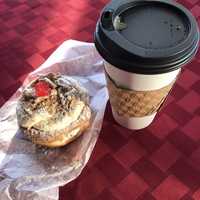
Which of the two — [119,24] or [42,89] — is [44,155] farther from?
[119,24]

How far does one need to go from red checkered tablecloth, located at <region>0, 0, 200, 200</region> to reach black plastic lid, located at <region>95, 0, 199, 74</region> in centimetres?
23

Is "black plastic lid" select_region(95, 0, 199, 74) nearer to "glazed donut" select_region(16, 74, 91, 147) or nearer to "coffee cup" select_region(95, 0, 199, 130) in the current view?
"coffee cup" select_region(95, 0, 199, 130)

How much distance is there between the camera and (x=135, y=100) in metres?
0.68

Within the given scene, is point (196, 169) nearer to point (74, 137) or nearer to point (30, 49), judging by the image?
point (74, 137)

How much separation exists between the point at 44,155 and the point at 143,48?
326 mm

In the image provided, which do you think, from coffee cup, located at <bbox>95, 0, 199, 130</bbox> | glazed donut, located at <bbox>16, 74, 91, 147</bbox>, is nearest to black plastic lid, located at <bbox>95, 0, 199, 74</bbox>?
coffee cup, located at <bbox>95, 0, 199, 130</bbox>

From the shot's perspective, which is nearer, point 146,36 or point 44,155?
point 146,36

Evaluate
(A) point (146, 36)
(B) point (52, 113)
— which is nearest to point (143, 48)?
(A) point (146, 36)

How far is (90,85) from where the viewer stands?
0.85 metres

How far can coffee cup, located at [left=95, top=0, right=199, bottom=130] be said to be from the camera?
0.57 meters

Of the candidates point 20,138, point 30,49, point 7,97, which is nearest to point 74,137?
point 20,138

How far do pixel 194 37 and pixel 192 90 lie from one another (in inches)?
10.4

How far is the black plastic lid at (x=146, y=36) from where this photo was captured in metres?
0.57

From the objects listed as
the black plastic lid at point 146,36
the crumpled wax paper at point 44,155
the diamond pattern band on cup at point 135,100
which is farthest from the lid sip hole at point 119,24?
the crumpled wax paper at point 44,155
